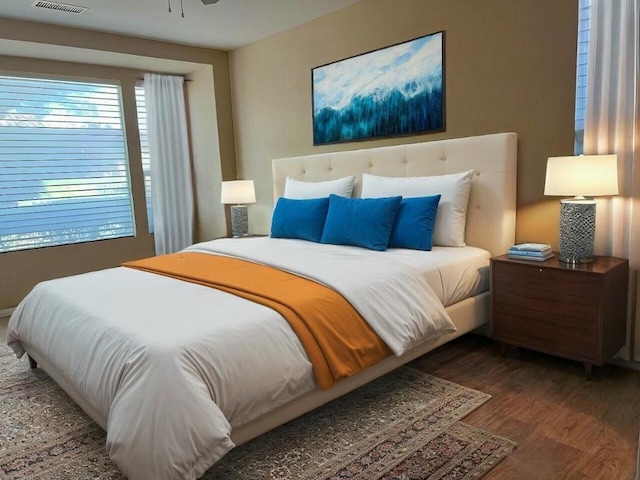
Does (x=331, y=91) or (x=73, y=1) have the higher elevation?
(x=73, y=1)

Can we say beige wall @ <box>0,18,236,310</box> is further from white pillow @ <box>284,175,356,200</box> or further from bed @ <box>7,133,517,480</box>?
bed @ <box>7,133,517,480</box>

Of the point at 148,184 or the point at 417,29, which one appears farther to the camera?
the point at 148,184

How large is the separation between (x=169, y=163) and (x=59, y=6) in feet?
6.52

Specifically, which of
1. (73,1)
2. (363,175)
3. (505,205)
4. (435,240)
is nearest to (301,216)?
(363,175)

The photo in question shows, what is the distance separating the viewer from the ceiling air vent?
357 centimetres

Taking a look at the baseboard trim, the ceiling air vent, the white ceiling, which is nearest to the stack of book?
the white ceiling

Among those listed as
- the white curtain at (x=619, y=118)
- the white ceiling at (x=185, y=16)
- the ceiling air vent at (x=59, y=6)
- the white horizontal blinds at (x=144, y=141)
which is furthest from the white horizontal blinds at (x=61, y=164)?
the white curtain at (x=619, y=118)

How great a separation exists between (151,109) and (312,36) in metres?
2.01

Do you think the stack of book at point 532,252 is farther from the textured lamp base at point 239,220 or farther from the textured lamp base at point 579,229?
the textured lamp base at point 239,220

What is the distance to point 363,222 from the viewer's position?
3213 mm

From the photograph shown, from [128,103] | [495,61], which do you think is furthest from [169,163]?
[495,61]

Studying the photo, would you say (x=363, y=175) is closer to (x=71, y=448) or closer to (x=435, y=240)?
(x=435, y=240)

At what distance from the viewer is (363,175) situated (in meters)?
3.80

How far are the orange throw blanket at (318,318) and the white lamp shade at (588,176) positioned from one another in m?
1.34
